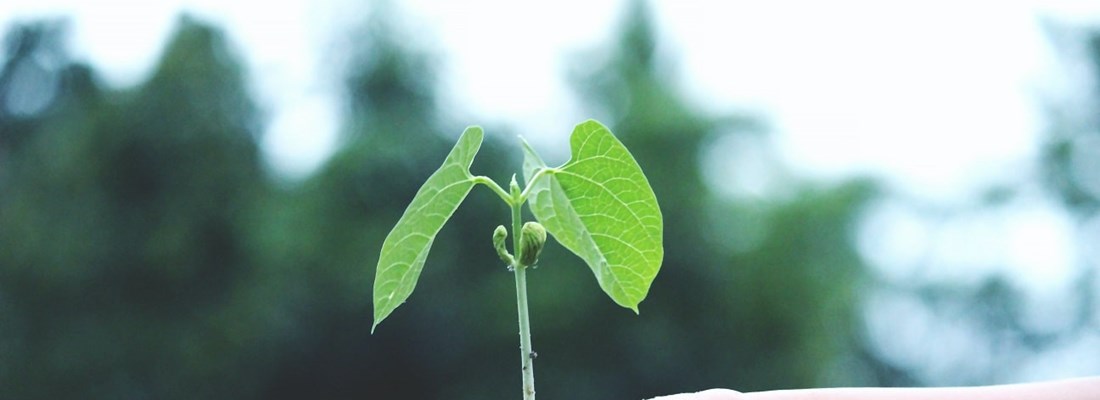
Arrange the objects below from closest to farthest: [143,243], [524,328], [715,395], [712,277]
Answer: [524,328] → [715,395] → [143,243] → [712,277]

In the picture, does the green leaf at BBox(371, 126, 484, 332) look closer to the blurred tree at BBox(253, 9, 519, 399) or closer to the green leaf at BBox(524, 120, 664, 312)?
the green leaf at BBox(524, 120, 664, 312)

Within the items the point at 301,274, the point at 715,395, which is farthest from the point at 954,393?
the point at 301,274

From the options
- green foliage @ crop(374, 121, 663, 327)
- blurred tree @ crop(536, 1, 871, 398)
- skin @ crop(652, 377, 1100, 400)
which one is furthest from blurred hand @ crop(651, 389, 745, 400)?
blurred tree @ crop(536, 1, 871, 398)

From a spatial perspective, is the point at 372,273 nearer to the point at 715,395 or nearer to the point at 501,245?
the point at 715,395

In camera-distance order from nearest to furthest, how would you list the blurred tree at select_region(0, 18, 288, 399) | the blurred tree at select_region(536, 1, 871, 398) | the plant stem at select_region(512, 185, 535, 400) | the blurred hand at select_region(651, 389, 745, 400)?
the plant stem at select_region(512, 185, 535, 400), the blurred hand at select_region(651, 389, 745, 400), the blurred tree at select_region(0, 18, 288, 399), the blurred tree at select_region(536, 1, 871, 398)

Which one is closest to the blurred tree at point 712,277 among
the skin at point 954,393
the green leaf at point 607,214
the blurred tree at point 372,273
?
the blurred tree at point 372,273

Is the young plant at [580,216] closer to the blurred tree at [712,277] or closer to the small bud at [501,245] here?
the small bud at [501,245]

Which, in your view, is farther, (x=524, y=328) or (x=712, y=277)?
(x=712, y=277)
